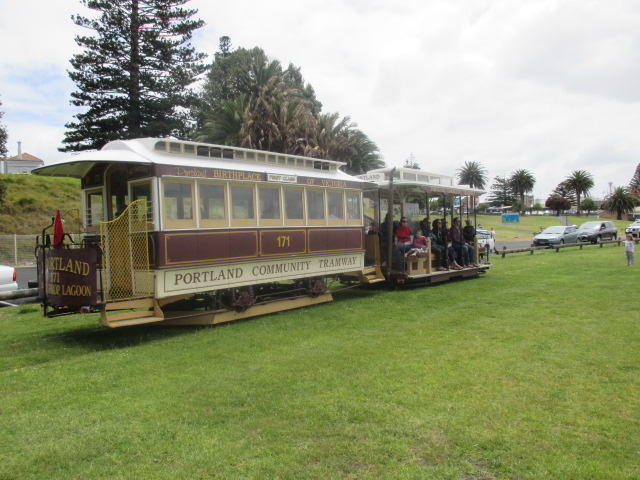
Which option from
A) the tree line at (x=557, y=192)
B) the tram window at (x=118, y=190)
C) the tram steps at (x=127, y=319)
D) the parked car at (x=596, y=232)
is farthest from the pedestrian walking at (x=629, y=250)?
the tree line at (x=557, y=192)

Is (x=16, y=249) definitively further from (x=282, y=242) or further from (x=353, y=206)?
(x=282, y=242)

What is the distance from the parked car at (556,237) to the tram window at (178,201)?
28007mm

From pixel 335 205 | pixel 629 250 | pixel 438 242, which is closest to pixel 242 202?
pixel 335 205

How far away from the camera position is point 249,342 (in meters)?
8.30

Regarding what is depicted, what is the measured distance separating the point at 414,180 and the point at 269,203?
18.3 ft

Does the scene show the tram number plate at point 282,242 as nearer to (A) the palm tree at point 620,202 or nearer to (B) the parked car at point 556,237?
(B) the parked car at point 556,237

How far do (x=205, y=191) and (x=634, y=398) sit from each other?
7203mm

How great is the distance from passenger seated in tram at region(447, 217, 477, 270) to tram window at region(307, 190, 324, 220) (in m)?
5.50

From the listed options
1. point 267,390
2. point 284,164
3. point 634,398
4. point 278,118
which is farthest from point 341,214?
point 278,118

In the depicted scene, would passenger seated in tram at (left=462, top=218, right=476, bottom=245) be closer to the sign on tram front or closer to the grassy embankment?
the sign on tram front

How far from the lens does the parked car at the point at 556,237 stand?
3225cm

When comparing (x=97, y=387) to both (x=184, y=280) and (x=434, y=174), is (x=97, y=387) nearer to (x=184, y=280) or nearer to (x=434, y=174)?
(x=184, y=280)

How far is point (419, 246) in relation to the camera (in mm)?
14391

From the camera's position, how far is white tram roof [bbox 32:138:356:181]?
350 inches
